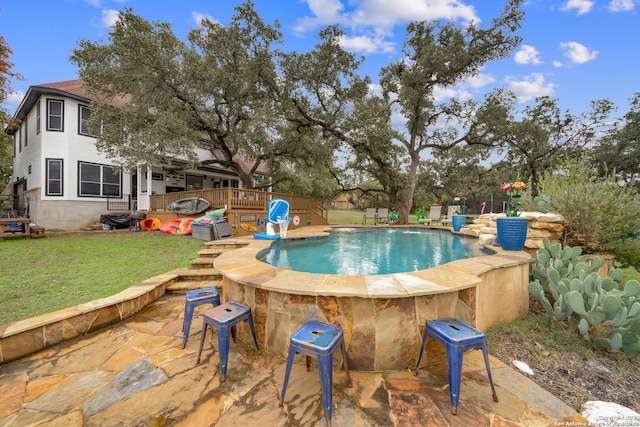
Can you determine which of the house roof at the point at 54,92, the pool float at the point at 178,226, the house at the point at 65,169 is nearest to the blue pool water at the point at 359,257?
the pool float at the point at 178,226

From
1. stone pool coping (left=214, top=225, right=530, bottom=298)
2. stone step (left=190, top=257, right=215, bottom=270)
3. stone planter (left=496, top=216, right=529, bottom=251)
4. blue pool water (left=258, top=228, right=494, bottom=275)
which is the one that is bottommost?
stone step (left=190, top=257, right=215, bottom=270)

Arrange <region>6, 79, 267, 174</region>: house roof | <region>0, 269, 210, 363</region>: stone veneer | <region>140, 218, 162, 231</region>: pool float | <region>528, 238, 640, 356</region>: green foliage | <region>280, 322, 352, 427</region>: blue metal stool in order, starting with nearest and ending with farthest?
<region>280, 322, 352, 427</region>: blue metal stool → <region>0, 269, 210, 363</region>: stone veneer → <region>528, 238, 640, 356</region>: green foliage → <region>140, 218, 162, 231</region>: pool float → <region>6, 79, 267, 174</region>: house roof

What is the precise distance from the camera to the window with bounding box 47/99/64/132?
11250 millimetres

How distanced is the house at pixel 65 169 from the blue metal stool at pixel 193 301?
958cm

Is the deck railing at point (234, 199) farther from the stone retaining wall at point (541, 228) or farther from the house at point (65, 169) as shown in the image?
the stone retaining wall at point (541, 228)

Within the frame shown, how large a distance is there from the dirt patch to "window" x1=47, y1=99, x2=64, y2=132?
683 inches

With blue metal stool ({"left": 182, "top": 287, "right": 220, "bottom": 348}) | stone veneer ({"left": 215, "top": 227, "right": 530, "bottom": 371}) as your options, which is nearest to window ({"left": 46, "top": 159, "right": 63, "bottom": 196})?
blue metal stool ({"left": 182, "top": 287, "right": 220, "bottom": 348})

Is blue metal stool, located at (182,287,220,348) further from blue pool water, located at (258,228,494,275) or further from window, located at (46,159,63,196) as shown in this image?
window, located at (46,159,63,196)

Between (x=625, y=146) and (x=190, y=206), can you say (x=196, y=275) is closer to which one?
(x=190, y=206)

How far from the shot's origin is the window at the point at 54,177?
11.2 metres

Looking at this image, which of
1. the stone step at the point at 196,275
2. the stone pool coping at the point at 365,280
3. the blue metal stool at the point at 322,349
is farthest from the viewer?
the stone step at the point at 196,275

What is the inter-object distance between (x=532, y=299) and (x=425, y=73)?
12541 millimetres

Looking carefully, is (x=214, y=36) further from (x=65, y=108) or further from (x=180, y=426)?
(x=180, y=426)

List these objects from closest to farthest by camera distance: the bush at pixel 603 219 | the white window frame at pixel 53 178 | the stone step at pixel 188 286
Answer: the stone step at pixel 188 286
the bush at pixel 603 219
the white window frame at pixel 53 178
